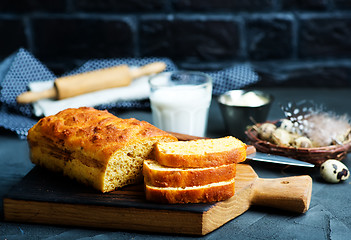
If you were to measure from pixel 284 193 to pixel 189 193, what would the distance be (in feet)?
1.47

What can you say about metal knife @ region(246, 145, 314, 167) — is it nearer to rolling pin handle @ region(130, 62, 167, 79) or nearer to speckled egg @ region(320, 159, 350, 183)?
speckled egg @ region(320, 159, 350, 183)

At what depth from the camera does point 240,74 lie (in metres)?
3.85

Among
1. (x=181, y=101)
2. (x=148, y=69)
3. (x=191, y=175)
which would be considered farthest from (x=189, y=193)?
(x=148, y=69)

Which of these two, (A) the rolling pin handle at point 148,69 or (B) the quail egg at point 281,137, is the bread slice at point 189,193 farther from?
(A) the rolling pin handle at point 148,69

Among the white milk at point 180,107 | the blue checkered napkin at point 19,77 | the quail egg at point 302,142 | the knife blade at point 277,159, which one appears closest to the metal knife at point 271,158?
the knife blade at point 277,159

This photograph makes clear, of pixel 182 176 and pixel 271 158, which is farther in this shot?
pixel 271 158

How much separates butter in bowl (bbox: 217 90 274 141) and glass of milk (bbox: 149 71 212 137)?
0.16m

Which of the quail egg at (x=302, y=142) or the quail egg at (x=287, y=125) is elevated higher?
the quail egg at (x=287, y=125)

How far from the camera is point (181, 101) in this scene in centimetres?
300

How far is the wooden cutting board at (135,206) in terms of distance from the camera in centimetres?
201

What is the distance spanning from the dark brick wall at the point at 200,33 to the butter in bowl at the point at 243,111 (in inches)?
52.3

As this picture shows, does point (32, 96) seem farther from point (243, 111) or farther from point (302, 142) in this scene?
point (302, 142)

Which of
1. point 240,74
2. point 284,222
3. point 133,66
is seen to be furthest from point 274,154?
point 133,66

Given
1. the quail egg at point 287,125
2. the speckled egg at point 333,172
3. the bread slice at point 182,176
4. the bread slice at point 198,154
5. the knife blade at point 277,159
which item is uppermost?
the bread slice at point 198,154
